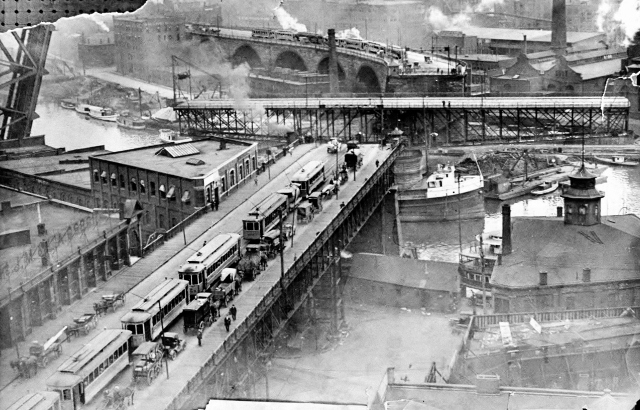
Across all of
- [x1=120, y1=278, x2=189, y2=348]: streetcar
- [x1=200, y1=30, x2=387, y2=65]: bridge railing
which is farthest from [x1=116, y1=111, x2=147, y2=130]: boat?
[x1=120, y1=278, x2=189, y2=348]: streetcar

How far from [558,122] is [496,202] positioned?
4.24 m

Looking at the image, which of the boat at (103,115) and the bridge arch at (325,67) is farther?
the bridge arch at (325,67)

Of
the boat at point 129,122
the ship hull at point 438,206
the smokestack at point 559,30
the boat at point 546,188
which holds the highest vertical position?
the smokestack at point 559,30

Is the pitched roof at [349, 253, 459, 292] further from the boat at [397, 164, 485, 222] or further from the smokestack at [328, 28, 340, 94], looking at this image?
the smokestack at [328, 28, 340, 94]

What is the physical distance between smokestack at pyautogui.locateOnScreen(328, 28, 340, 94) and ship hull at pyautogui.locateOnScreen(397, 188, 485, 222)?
276 inches

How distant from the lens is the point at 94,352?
9852 mm

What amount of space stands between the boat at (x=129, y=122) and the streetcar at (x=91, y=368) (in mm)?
15510

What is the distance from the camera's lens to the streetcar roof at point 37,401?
8766 mm

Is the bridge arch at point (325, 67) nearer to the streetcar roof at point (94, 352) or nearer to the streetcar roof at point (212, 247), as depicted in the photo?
the streetcar roof at point (212, 247)

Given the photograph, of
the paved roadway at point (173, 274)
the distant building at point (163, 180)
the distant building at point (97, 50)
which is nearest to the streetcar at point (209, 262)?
the paved roadway at point (173, 274)

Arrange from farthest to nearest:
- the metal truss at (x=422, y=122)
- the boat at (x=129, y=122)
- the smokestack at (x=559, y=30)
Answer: the smokestack at (x=559, y=30), the metal truss at (x=422, y=122), the boat at (x=129, y=122)

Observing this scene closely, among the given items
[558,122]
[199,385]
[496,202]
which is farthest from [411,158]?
[199,385]

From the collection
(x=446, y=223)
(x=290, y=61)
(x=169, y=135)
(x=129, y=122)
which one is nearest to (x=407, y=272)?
(x=446, y=223)

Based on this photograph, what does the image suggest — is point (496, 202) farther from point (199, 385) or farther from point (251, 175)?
point (199, 385)
